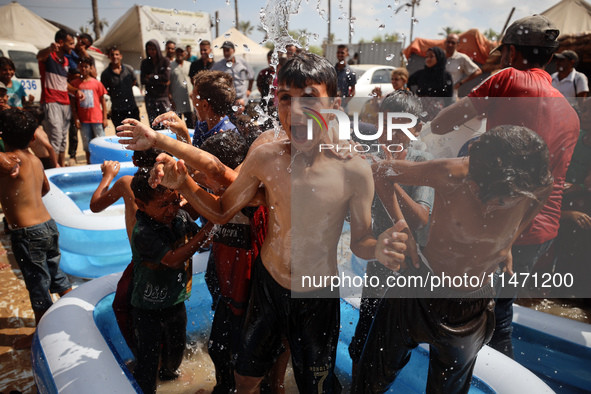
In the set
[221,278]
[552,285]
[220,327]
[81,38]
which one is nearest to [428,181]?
[221,278]

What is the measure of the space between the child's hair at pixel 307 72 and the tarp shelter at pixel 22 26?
53.7ft

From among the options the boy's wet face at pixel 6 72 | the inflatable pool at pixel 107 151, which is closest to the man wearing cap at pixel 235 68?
the inflatable pool at pixel 107 151

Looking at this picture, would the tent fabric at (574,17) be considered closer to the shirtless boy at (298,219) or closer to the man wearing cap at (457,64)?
the man wearing cap at (457,64)

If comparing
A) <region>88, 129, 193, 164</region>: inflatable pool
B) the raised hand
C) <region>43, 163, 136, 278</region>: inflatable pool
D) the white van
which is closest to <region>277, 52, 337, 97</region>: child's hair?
the raised hand

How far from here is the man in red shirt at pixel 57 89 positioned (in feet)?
21.5

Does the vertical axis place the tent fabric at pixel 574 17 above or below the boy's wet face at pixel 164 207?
above

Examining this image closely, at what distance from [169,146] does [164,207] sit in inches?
22.5

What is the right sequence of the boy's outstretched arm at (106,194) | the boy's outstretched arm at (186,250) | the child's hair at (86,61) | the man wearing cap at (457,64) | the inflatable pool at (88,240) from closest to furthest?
the boy's outstretched arm at (186,250) < the boy's outstretched arm at (106,194) < the inflatable pool at (88,240) < the man wearing cap at (457,64) < the child's hair at (86,61)

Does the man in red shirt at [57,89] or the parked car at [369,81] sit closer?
the man in red shirt at [57,89]

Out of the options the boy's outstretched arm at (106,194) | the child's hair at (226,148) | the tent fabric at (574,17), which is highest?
the tent fabric at (574,17)

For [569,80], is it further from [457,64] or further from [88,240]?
[88,240]

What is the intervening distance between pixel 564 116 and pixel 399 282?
4.13 feet

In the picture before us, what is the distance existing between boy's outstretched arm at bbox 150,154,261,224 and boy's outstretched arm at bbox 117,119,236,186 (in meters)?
0.06

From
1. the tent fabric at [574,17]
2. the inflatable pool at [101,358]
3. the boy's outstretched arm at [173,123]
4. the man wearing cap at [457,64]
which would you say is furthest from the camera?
the tent fabric at [574,17]
